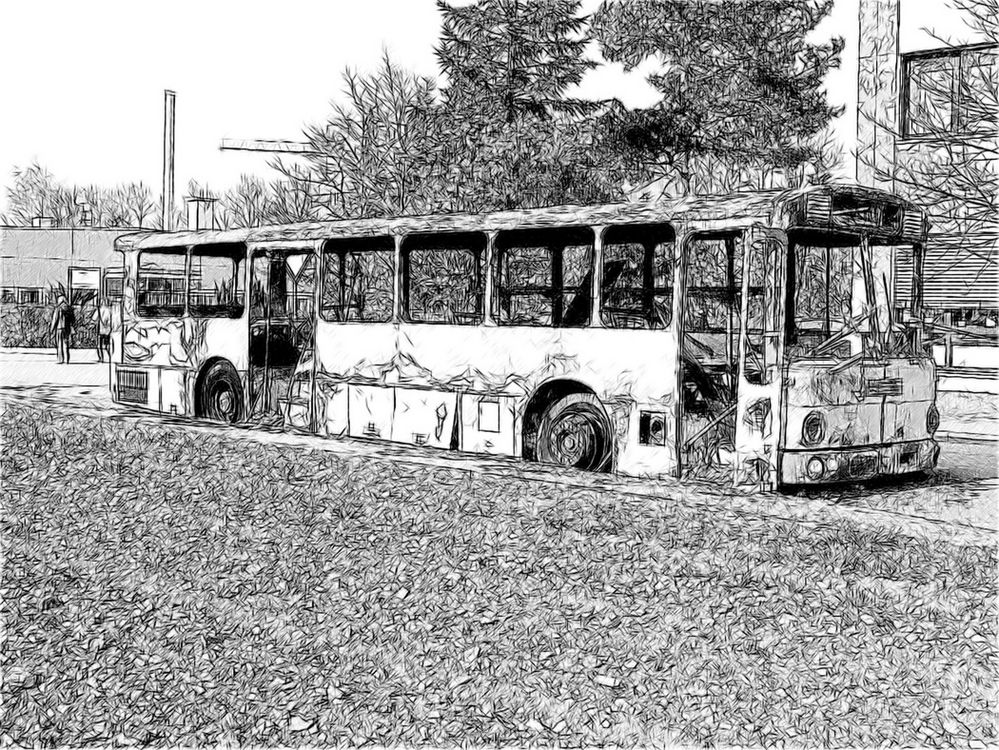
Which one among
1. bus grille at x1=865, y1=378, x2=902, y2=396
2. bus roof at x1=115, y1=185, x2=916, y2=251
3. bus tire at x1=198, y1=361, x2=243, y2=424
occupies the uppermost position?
bus roof at x1=115, y1=185, x2=916, y2=251

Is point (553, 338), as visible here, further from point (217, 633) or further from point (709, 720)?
point (709, 720)

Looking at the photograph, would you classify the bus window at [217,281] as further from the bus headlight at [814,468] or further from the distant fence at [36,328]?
the distant fence at [36,328]

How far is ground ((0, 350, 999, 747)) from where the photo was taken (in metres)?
5.96

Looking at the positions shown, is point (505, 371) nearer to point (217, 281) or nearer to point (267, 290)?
point (267, 290)

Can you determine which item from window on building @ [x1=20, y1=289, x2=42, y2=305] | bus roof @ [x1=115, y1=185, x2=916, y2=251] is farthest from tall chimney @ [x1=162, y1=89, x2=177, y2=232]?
bus roof @ [x1=115, y1=185, x2=916, y2=251]

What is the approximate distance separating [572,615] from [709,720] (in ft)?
5.61

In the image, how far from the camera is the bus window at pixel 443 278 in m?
14.8

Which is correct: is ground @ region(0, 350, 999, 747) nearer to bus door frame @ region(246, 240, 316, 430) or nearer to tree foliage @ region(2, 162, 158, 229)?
bus door frame @ region(246, 240, 316, 430)

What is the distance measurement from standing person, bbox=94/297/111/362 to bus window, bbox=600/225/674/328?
24.6 m

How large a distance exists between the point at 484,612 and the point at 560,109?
2081 cm

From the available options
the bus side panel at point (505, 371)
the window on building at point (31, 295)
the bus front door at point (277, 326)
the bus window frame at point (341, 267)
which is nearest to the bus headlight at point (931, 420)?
the bus side panel at point (505, 371)

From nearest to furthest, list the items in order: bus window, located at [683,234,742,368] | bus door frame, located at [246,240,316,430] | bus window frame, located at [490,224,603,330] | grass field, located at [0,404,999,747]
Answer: grass field, located at [0,404,999,747] → bus window, located at [683,234,742,368] → bus window frame, located at [490,224,603,330] → bus door frame, located at [246,240,316,430]

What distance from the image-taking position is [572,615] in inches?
297

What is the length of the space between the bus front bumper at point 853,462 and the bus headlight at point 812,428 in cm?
10
